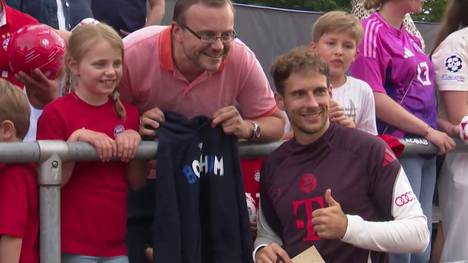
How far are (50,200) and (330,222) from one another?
965 mm

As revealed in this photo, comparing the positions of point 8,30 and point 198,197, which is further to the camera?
point 8,30

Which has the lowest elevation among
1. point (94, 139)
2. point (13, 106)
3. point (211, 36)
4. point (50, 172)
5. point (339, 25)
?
point (50, 172)

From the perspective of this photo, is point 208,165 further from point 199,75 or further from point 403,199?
point 403,199

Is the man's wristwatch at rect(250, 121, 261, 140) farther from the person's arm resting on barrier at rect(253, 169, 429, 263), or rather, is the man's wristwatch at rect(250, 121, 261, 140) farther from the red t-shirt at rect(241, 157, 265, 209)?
the person's arm resting on barrier at rect(253, 169, 429, 263)

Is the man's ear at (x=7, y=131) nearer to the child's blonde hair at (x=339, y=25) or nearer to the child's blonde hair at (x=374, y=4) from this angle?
the child's blonde hair at (x=339, y=25)

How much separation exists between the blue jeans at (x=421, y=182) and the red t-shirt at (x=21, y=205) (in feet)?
5.75

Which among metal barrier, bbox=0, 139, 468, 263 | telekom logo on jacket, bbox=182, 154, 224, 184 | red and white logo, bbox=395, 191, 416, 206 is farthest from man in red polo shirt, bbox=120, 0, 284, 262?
red and white logo, bbox=395, 191, 416, 206

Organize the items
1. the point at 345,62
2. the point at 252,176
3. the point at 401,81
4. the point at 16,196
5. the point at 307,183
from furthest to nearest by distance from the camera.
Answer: the point at 401,81, the point at 345,62, the point at 252,176, the point at 307,183, the point at 16,196

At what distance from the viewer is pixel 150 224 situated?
370cm

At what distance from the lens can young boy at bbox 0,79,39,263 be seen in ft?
9.91

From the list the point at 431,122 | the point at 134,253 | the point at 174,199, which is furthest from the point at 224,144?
the point at 431,122

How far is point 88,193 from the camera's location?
3.27m

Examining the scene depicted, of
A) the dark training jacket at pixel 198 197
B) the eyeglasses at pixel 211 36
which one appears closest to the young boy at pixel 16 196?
the dark training jacket at pixel 198 197

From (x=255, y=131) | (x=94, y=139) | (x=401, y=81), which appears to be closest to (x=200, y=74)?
(x=255, y=131)
